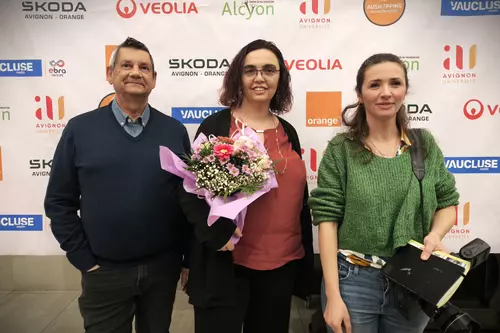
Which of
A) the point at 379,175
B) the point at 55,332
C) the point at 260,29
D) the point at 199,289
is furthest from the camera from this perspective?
the point at 55,332

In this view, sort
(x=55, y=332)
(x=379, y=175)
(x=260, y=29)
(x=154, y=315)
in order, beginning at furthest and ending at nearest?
(x=55, y=332) → (x=260, y=29) → (x=154, y=315) → (x=379, y=175)

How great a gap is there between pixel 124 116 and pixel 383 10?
185 centimetres

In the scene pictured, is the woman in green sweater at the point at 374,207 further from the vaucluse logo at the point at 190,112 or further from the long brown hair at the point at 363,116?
the vaucluse logo at the point at 190,112

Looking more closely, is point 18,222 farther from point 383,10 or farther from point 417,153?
point 383,10

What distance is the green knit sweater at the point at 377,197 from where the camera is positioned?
49.9 inches

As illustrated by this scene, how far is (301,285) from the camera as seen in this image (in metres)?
1.72

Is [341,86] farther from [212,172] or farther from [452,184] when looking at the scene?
[212,172]

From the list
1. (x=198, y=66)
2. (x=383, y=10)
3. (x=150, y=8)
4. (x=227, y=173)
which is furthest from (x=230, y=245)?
(x=383, y=10)

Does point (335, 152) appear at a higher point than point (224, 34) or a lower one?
lower

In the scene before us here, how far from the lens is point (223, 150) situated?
1.32 metres

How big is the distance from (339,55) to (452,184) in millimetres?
1330

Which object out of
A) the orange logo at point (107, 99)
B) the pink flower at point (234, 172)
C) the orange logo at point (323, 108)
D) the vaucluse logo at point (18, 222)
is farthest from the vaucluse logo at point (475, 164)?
the vaucluse logo at point (18, 222)

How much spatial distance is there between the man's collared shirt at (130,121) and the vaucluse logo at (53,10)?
1194 millimetres

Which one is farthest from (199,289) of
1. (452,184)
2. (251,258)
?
(452,184)
